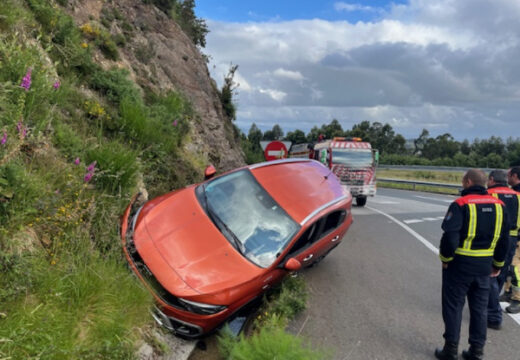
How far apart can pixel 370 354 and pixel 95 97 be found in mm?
6138

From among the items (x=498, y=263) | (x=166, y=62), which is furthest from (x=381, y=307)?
(x=166, y=62)

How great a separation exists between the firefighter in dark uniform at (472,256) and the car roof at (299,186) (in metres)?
1.68

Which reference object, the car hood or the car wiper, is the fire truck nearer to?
the car wiper

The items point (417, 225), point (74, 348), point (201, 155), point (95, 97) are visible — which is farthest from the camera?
A: point (417, 225)

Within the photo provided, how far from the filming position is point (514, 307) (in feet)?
17.9

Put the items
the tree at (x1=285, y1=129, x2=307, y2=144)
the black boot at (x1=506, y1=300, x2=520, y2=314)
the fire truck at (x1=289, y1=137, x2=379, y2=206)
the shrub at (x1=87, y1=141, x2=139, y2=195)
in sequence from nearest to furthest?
1. the shrub at (x1=87, y1=141, x2=139, y2=195)
2. the black boot at (x1=506, y1=300, x2=520, y2=314)
3. the fire truck at (x1=289, y1=137, x2=379, y2=206)
4. the tree at (x1=285, y1=129, x2=307, y2=144)

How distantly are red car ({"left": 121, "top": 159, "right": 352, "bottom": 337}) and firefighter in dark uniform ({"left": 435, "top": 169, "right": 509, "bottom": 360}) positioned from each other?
1589 millimetres

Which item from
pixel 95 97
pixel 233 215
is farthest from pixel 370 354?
pixel 95 97

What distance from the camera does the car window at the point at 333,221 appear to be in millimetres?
5463

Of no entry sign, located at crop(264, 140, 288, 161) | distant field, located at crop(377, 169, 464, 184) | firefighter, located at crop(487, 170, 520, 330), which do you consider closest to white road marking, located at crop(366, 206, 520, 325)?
firefighter, located at crop(487, 170, 520, 330)

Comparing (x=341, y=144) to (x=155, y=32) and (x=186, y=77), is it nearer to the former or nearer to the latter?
(x=186, y=77)

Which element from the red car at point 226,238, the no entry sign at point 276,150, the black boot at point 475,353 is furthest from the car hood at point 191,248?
the no entry sign at point 276,150

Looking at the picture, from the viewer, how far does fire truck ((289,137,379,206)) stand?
17.0 m

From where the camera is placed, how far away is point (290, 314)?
4.42 metres
